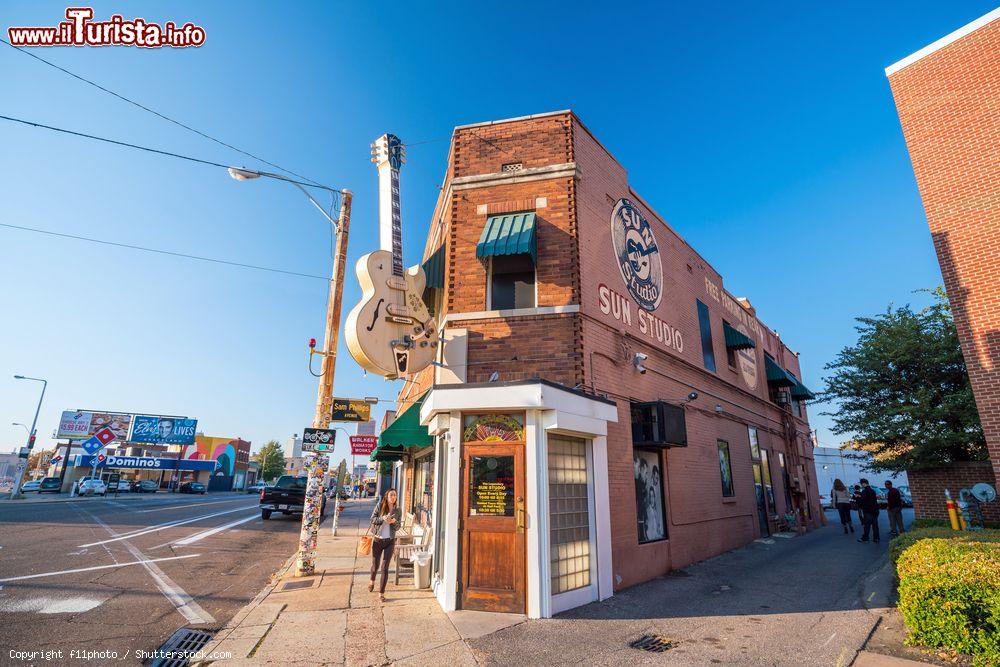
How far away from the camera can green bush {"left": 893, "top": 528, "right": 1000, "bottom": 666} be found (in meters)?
4.95

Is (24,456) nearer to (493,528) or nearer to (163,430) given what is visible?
(163,430)

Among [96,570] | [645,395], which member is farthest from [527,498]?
[96,570]

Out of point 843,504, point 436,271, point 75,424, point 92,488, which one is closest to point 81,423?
point 75,424

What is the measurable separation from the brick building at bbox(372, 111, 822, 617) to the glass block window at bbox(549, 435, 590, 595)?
30 mm

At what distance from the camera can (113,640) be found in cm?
564

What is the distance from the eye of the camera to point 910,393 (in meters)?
16.9

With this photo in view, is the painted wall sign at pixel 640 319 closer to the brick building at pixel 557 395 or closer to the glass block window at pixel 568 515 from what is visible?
the brick building at pixel 557 395

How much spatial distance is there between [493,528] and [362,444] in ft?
48.5

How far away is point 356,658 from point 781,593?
7.47 m

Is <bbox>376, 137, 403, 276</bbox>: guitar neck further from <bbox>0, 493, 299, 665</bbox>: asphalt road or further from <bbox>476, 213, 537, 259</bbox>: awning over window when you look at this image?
<bbox>0, 493, 299, 665</bbox>: asphalt road

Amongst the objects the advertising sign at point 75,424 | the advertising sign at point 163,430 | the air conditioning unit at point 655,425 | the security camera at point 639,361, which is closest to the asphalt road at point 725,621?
the air conditioning unit at point 655,425

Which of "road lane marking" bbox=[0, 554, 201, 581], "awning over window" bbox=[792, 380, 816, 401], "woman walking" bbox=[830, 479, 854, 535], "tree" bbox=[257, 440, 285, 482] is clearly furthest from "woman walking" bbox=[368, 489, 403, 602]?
"tree" bbox=[257, 440, 285, 482]

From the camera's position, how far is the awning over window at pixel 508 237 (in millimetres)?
9227

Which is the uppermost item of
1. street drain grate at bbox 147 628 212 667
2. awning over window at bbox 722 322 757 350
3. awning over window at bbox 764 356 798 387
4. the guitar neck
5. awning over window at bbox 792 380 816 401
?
the guitar neck
